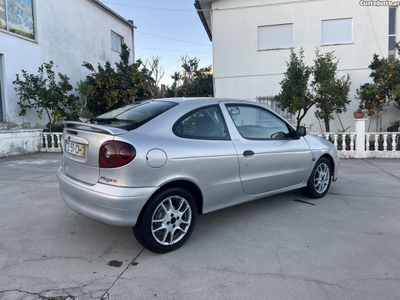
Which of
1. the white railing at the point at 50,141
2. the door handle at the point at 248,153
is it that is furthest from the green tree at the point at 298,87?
the white railing at the point at 50,141

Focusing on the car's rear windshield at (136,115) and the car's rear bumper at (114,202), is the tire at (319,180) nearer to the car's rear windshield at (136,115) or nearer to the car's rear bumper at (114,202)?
the car's rear windshield at (136,115)

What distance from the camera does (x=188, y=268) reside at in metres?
2.67

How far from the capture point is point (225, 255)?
2.91 meters

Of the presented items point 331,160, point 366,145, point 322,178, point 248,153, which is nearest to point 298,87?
point 366,145

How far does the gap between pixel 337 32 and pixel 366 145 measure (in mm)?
5429

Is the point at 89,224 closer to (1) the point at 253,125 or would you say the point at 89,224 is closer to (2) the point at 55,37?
(1) the point at 253,125

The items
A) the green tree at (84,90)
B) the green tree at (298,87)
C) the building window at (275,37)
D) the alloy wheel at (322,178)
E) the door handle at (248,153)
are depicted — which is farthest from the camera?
the green tree at (84,90)

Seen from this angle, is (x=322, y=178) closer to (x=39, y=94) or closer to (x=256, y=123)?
(x=256, y=123)

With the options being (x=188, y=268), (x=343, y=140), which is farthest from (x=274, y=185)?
(x=343, y=140)

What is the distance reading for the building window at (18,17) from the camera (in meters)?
10.6

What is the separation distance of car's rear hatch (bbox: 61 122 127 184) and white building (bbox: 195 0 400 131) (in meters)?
10.3

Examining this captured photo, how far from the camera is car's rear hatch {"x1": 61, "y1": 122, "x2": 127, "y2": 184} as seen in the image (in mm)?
2744

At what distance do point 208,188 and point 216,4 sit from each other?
457 inches

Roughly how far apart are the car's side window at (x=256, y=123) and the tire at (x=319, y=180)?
2.90 feet
